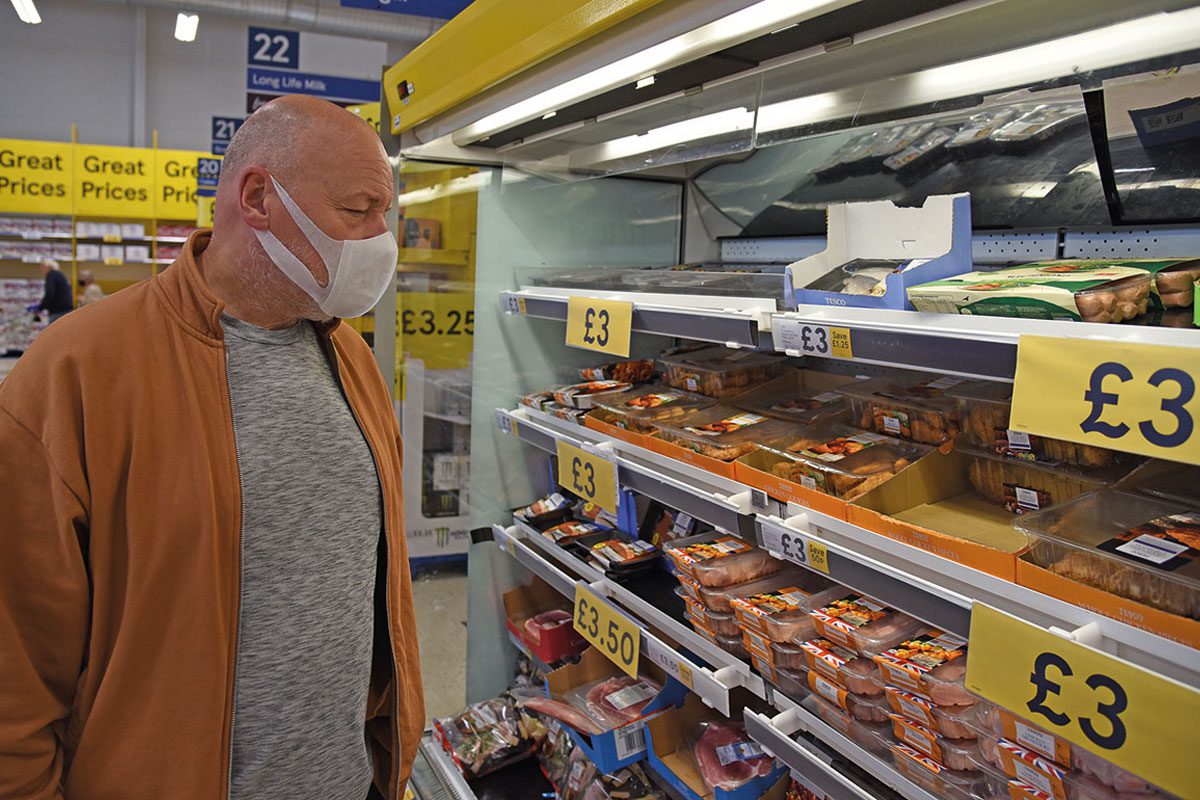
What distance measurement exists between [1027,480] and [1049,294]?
50 cm

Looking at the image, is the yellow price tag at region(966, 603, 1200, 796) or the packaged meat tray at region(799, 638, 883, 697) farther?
the packaged meat tray at region(799, 638, 883, 697)

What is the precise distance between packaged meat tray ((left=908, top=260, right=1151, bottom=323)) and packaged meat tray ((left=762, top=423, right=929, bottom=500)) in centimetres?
41

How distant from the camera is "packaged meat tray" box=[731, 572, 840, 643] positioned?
1.61 meters

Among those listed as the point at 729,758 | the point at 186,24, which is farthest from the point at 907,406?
the point at 186,24

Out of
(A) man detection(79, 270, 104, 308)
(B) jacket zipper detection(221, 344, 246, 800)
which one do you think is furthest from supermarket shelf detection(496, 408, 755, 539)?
(A) man detection(79, 270, 104, 308)

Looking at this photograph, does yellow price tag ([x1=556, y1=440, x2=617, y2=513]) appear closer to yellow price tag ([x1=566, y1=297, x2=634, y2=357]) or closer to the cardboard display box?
yellow price tag ([x1=566, y1=297, x2=634, y2=357])

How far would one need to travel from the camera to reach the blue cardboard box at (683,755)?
1870mm

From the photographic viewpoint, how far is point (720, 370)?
91.4 inches

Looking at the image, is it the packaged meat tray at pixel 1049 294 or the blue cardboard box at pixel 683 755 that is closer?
the packaged meat tray at pixel 1049 294

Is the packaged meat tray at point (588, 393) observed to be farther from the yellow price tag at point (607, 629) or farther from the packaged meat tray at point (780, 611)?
the packaged meat tray at point (780, 611)

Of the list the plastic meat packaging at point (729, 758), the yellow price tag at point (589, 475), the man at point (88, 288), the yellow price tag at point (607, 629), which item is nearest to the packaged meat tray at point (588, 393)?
the yellow price tag at point (589, 475)

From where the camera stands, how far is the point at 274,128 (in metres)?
1.35

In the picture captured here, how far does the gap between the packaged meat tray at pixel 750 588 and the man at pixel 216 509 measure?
726 millimetres

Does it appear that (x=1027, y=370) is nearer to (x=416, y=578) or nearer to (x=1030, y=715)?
(x=1030, y=715)
